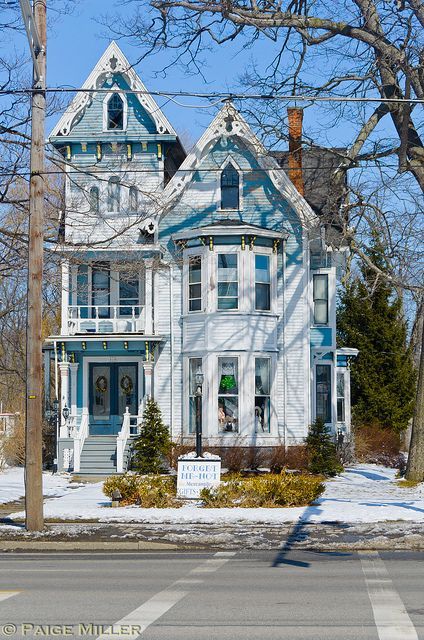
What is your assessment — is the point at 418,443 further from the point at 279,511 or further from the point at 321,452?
the point at 279,511

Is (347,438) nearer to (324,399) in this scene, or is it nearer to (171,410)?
(324,399)

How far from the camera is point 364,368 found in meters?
40.4

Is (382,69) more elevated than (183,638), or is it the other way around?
(382,69)

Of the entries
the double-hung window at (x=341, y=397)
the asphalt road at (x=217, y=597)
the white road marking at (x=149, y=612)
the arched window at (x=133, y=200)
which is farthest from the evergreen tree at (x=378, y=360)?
the white road marking at (x=149, y=612)

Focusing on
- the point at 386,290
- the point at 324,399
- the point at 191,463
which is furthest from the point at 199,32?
the point at 386,290

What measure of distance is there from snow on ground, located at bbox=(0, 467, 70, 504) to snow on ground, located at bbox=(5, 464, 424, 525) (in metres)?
1.29

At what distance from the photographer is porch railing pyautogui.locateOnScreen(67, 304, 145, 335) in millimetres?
31688

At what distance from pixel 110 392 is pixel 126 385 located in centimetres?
58

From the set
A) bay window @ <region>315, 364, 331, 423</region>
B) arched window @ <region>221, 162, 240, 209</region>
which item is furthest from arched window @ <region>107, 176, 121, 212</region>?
bay window @ <region>315, 364, 331, 423</region>

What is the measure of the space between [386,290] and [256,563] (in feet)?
90.6

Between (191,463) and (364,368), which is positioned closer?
(191,463)

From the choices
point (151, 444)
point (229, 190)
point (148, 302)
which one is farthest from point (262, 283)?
point (151, 444)

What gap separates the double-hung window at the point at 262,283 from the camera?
3108 cm

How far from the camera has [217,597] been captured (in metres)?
10.2
